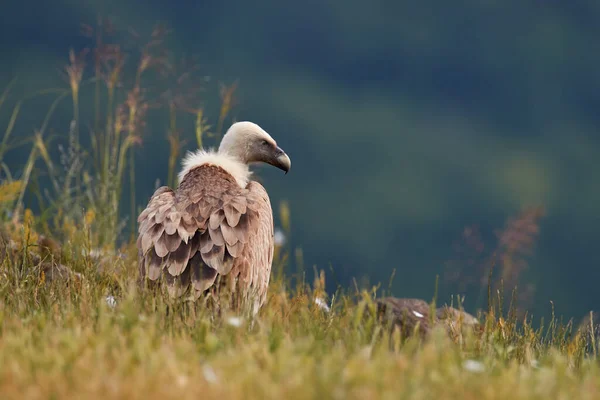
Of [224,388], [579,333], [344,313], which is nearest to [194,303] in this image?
[344,313]

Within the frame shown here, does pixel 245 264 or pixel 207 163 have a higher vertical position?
pixel 207 163

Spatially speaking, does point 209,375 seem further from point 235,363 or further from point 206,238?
point 206,238

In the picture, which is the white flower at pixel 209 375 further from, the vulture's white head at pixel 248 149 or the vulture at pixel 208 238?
the vulture's white head at pixel 248 149

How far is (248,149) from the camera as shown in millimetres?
6832

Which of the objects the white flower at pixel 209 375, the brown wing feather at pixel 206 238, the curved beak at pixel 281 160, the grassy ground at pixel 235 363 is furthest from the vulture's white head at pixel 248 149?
the white flower at pixel 209 375

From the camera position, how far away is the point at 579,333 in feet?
17.9

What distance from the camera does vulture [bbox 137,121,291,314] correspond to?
17.3ft

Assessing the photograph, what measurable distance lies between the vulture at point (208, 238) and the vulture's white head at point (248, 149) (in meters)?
0.36

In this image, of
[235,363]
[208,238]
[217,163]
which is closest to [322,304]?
[208,238]

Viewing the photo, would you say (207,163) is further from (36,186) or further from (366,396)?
(366,396)

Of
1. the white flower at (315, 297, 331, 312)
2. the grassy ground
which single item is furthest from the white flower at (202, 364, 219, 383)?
the white flower at (315, 297, 331, 312)

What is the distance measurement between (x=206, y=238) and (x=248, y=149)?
160cm

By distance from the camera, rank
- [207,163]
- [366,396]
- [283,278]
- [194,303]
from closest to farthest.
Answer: [366,396] → [194,303] → [207,163] → [283,278]

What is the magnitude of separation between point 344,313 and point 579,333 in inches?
60.4
